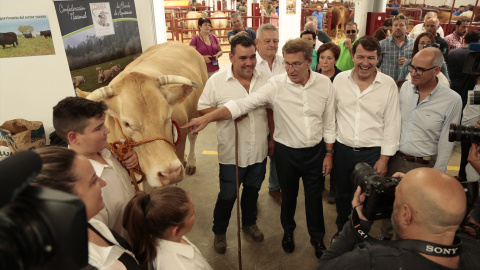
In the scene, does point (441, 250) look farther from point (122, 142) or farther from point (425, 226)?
point (122, 142)

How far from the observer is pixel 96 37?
14.3 feet

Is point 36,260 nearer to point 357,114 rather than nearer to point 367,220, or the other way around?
point 367,220

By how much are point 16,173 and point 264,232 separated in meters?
3.18

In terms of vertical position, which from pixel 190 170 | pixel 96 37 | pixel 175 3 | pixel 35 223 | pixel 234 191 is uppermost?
pixel 175 3

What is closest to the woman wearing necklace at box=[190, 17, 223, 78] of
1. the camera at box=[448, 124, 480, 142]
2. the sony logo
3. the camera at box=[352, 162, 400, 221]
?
the camera at box=[448, 124, 480, 142]

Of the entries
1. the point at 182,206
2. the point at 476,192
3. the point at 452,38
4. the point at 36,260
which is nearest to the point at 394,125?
the point at 476,192

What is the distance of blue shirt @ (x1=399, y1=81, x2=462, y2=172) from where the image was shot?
2613mm

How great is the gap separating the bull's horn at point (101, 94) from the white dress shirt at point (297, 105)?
94 cm

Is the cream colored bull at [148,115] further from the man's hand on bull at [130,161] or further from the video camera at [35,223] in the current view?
the video camera at [35,223]

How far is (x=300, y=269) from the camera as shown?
10.2 ft

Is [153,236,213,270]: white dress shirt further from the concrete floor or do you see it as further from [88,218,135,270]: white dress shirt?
the concrete floor

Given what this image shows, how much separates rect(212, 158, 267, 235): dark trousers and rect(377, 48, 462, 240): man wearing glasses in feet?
3.90

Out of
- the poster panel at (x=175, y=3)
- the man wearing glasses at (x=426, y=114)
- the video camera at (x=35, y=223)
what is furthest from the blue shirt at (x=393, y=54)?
the poster panel at (x=175, y=3)

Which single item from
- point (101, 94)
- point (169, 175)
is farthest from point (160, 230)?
point (101, 94)
